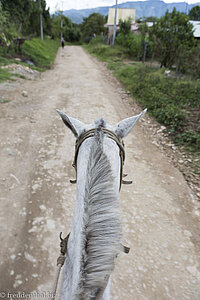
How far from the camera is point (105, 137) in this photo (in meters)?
1.31

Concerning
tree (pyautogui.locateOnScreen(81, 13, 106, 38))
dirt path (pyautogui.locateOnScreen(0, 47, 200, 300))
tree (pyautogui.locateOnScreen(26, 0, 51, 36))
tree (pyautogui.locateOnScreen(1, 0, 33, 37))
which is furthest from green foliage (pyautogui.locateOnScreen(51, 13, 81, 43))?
dirt path (pyautogui.locateOnScreen(0, 47, 200, 300))

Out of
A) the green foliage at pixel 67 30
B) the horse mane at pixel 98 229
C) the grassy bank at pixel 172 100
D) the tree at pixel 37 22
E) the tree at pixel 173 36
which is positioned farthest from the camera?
the green foliage at pixel 67 30

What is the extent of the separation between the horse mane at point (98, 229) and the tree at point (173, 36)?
10.3 metres

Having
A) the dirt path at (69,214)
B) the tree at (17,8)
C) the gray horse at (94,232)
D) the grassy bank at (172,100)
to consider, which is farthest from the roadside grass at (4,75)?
the gray horse at (94,232)

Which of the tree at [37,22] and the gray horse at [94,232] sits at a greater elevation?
the tree at [37,22]

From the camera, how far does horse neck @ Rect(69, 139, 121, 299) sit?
800 millimetres

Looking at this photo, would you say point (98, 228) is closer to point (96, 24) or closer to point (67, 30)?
point (96, 24)

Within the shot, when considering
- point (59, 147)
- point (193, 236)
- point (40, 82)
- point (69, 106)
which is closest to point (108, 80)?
point (40, 82)

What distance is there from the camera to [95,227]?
2.92 ft

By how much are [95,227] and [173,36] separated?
11.6 m

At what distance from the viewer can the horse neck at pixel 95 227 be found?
2.62 ft

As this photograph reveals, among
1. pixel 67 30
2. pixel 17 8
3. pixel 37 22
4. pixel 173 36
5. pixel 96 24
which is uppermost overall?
pixel 96 24

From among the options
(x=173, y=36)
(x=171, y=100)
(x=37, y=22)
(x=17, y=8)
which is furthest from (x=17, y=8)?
(x=37, y=22)

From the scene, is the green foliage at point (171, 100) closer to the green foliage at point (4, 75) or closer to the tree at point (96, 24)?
the green foliage at point (4, 75)
